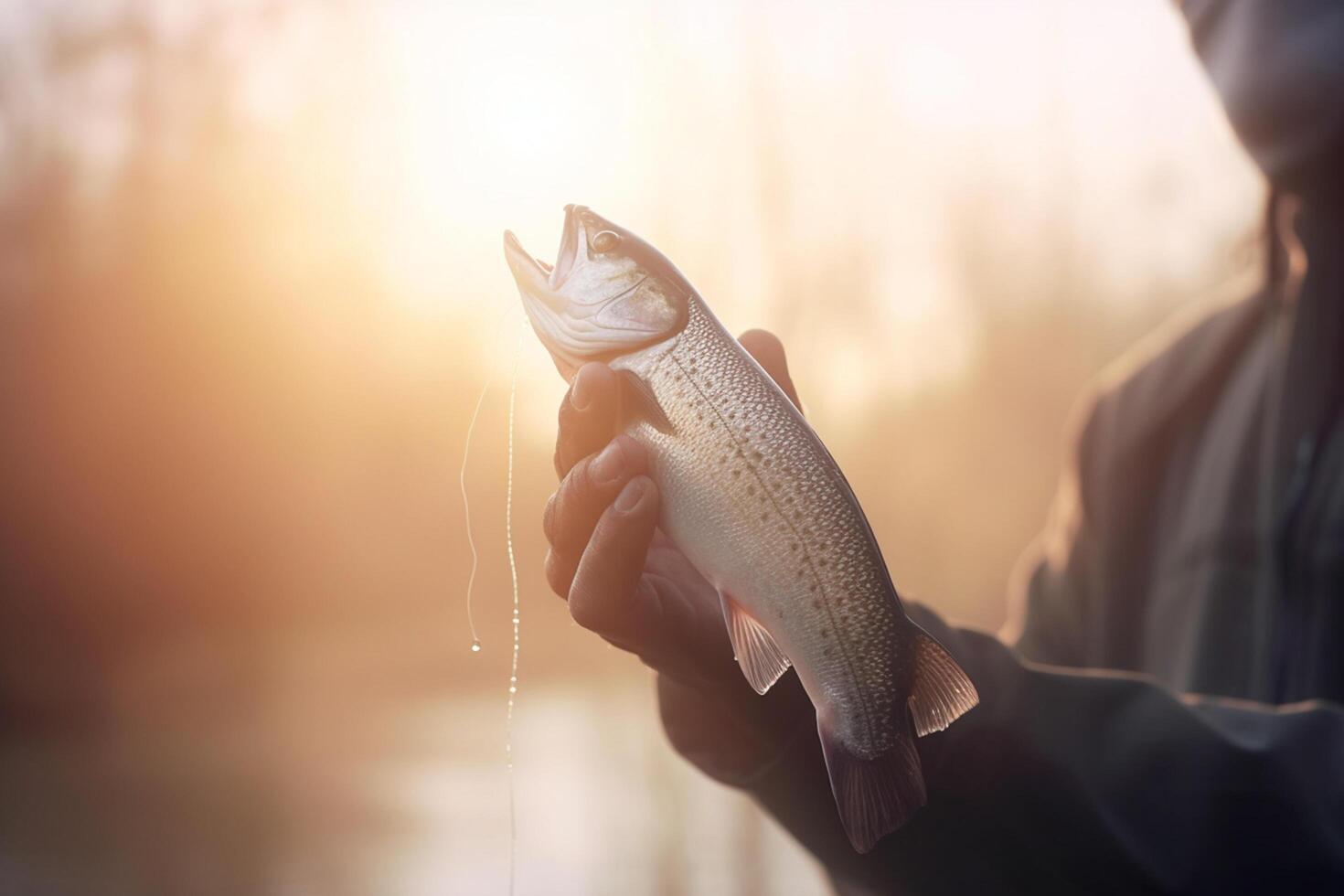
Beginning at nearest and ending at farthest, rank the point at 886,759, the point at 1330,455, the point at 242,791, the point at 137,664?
1. the point at 886,759
2. the point at 1330,455
3. the point at 242,791
4. the point at 137,664

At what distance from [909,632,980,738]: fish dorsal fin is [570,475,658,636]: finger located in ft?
1.15

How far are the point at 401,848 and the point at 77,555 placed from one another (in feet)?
12.2

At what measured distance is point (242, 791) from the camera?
1122cm

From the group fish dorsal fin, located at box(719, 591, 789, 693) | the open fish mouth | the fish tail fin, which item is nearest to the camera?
the fish tail fin

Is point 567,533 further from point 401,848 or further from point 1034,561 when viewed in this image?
point 401,848

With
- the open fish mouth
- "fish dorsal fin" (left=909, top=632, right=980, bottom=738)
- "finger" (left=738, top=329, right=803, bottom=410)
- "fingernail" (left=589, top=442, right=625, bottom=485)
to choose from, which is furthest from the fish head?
"fish dorsal fin" (left=909, top=632, right=980, bottom=738)

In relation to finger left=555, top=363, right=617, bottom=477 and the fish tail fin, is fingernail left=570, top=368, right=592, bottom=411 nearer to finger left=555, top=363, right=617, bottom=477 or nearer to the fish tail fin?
finger left=555, top=363, right=617, bottom=477

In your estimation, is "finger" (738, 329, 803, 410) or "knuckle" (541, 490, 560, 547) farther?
"finger" (738, 329, 803, 410)

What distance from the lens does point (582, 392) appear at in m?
1.26

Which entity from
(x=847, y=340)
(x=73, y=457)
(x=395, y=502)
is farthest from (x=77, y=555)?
(x=847, y=340)

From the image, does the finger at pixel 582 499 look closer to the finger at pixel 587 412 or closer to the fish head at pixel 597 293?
the finger at pixel 587 412

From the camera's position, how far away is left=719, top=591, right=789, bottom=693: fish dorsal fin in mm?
1169

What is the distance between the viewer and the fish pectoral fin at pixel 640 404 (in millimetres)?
1245

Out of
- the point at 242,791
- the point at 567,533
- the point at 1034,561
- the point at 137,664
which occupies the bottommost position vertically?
the point at 242,791
